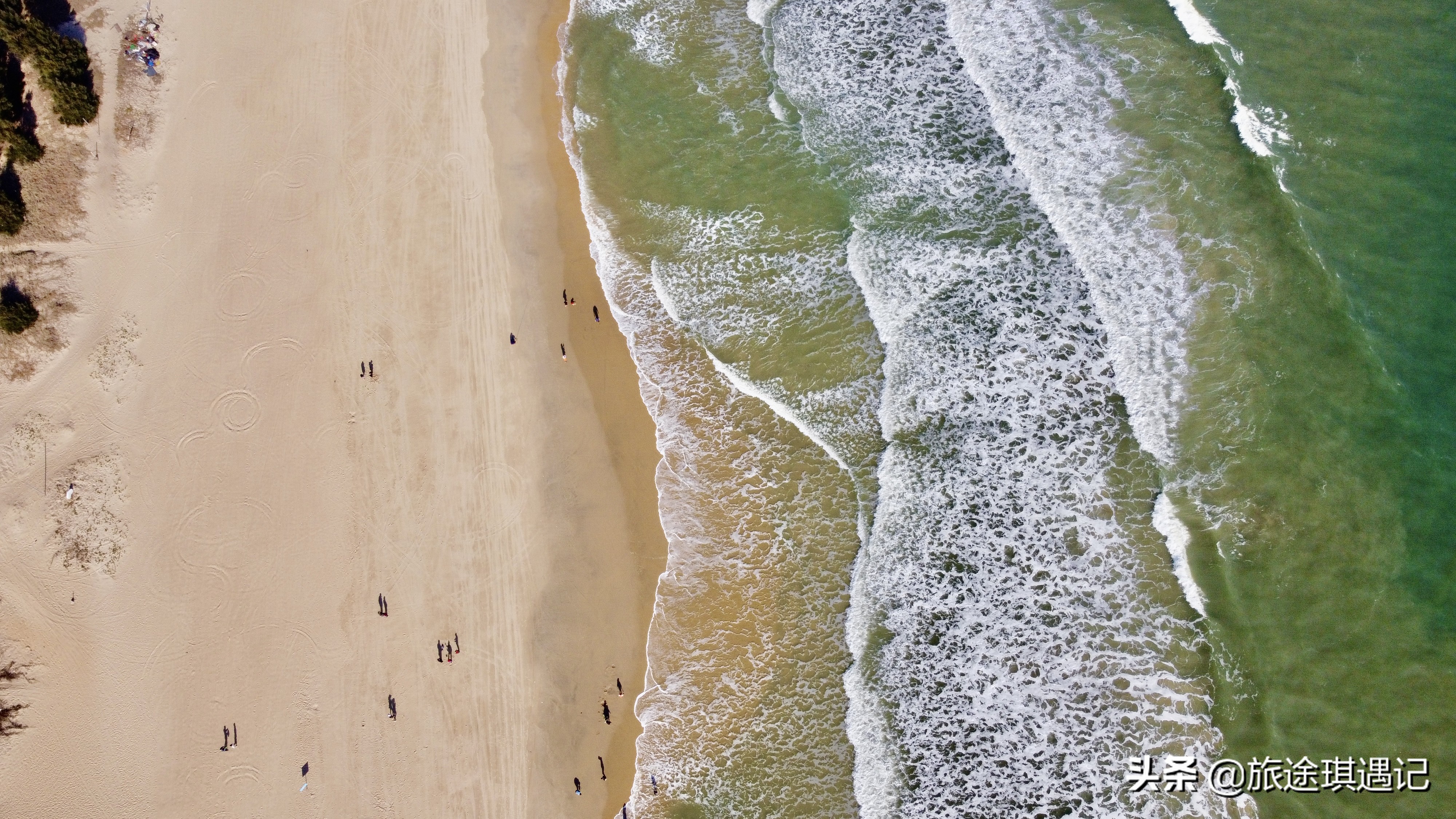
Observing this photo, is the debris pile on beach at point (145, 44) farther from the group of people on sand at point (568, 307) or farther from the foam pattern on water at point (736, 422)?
the foam pattern on water at point (736, 422)

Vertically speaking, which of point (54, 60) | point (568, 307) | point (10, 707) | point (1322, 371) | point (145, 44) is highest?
point (145, 44)

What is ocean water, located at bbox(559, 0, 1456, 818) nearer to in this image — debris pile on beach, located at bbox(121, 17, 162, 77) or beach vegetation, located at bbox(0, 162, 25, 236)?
debris pile on beach, located at bbox(121, 17, 162, 77)

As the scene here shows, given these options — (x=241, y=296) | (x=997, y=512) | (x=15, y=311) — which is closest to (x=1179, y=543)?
(x=997, y=512)

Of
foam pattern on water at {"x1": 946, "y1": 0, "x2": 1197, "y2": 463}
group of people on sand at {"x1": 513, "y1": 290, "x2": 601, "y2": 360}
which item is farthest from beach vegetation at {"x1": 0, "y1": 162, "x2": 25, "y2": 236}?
foam pattern on water at {"x1": 946, "y1": 0, "x2": 1197, "y2": 463}

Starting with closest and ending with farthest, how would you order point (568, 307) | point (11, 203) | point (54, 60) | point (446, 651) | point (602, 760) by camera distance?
point (602, 760) → point (446, 651) → point (568, 307) → point (11, 203) → point (54, 60)

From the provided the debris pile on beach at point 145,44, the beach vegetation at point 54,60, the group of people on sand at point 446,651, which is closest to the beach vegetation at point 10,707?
the group of people on sand at point 446,651

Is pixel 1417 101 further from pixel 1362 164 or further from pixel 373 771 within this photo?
pixel 373 771

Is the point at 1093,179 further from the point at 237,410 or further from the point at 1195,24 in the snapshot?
the point at 237,410
